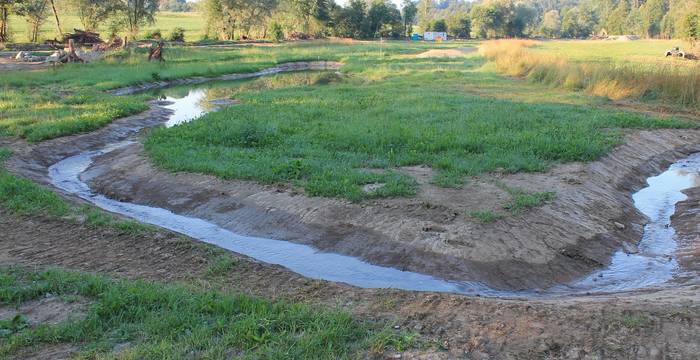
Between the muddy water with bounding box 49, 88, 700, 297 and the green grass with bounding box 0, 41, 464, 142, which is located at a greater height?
the green grass with bounding box 0, 41, 464, 142

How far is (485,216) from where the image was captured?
8961 mm

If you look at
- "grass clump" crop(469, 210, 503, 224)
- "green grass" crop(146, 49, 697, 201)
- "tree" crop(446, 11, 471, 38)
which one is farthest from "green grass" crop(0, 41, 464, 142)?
"tree" crop(446, 11, 471, 38)

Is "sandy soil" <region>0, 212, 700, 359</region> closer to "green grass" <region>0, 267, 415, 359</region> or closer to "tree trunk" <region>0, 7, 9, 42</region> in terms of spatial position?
"green grass" <region>0, 267, 415, 359</region>

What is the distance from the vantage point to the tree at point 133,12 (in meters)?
57.0

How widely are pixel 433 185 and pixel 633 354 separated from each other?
5621 mm

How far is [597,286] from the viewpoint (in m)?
7.80

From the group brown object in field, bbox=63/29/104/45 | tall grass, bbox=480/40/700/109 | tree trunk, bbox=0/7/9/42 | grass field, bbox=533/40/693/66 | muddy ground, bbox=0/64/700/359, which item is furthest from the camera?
brown object in field, bbox=63/29/104/45

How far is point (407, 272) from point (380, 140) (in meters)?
5.79

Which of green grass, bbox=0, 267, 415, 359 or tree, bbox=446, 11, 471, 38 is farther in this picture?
tree, bbox=446, 11, 471, 38

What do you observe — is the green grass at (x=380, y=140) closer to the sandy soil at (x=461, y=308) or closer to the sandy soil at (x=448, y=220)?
the sandy soil at (x=448, y=220)

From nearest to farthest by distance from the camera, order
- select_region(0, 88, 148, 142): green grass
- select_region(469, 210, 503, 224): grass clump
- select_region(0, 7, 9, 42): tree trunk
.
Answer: select_region(469, 210, 503, 224): grass clump
select_region(0, 88, 148, 142): green grass
select_region(0, 7, 9, 42): tree trunk

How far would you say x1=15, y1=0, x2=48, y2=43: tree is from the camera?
46562 millimetres

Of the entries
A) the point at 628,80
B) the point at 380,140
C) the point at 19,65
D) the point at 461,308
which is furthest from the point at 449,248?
the point at 19,65

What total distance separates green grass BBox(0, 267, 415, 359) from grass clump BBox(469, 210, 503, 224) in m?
3.73
